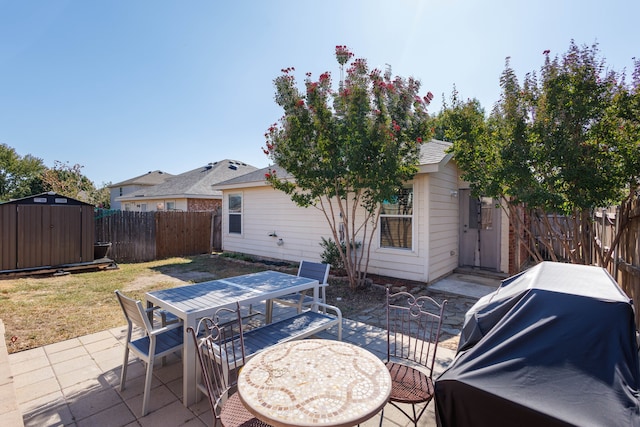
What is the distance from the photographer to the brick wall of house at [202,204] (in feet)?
52.0

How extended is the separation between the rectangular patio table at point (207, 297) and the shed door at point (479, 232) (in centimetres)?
615

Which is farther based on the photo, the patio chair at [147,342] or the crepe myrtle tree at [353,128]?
the crepe myrtle tree at [353,128]

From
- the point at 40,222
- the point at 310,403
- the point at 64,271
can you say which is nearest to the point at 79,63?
the point at 40,222

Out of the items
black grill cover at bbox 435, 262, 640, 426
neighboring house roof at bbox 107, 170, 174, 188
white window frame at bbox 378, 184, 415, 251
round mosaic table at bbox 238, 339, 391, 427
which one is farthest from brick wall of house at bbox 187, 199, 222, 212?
black grill cover at bbox 435, 262, 640, 426

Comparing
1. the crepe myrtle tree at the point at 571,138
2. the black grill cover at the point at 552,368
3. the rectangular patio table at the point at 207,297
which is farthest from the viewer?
the crepe myrtle tree at the point at 571,138

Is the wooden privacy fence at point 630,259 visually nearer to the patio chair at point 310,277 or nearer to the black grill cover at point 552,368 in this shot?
the black grill cover at point 552,368

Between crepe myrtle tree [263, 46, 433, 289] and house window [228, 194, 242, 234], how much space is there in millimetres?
5595

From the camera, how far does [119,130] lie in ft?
60.4

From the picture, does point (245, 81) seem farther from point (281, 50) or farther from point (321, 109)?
point (321, 109)

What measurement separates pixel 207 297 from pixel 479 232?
7686 millimetres

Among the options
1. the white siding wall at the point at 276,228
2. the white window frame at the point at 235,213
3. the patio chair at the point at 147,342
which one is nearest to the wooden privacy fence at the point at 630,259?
the patio chair at the point at 147,342

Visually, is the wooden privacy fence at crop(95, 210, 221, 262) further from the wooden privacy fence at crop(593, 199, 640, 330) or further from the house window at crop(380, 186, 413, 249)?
the wooden privacy fence at crop(593, 199, 640, 330)

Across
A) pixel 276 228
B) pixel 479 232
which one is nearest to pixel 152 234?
pixel 276 228

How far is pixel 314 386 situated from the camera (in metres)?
1.81
